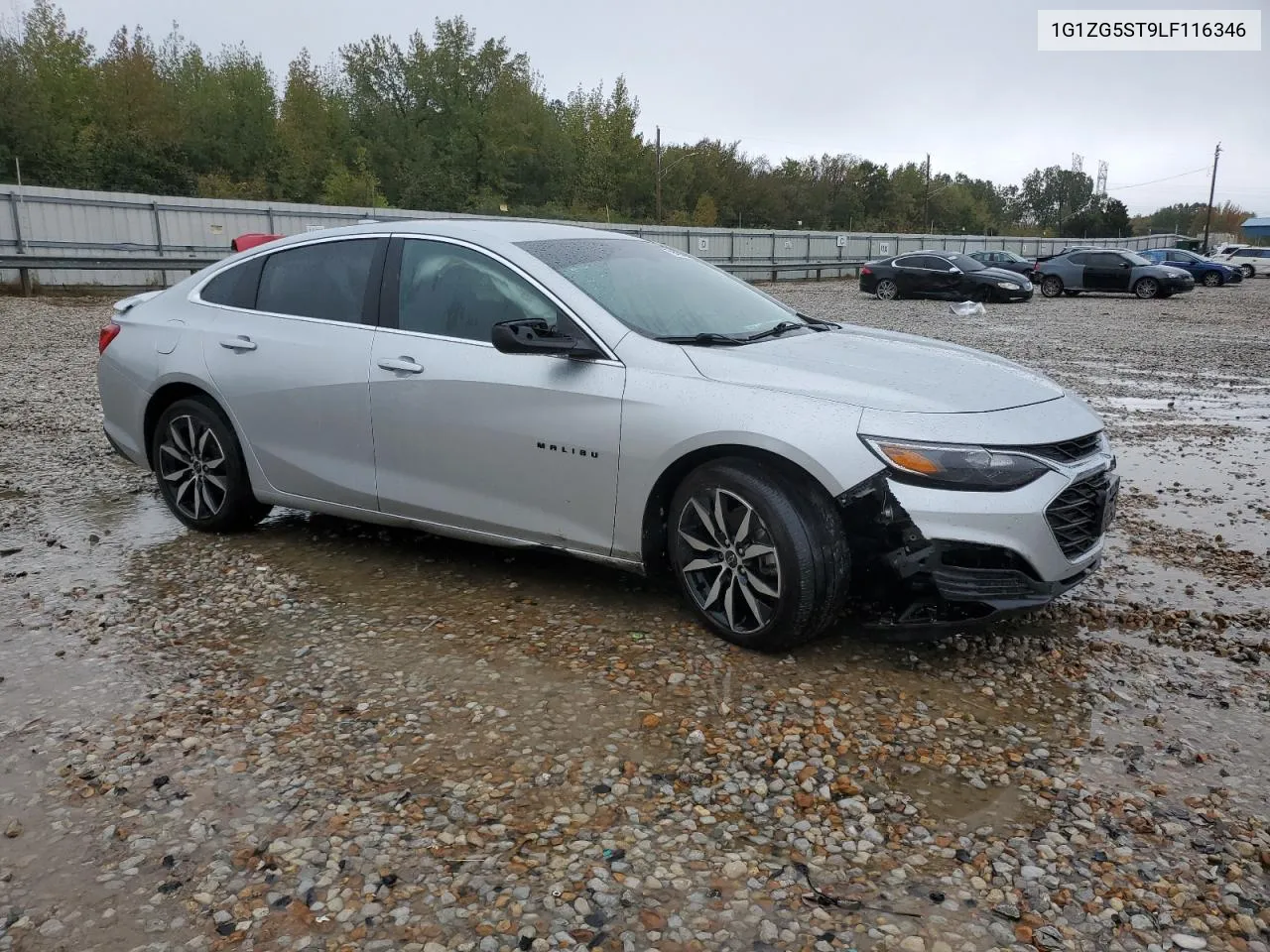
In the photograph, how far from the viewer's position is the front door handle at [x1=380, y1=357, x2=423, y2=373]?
A: 4.58 metres

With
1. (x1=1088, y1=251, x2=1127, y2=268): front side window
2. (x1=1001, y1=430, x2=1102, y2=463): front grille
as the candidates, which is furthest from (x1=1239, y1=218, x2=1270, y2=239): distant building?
(x1=1001, y1=430, x2=1102, y2=463): front grille

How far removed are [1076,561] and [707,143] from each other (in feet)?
260

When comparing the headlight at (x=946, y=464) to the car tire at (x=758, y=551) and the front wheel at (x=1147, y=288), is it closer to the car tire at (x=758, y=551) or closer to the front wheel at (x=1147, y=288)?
the car tire at (x=758, y=551)

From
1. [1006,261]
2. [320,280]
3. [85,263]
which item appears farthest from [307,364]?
[1006,261]

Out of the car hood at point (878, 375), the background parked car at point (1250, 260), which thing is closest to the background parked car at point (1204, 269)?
the background parked car at point (1250, 260)

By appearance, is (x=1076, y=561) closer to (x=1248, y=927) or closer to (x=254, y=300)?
(x=1248, y=927)

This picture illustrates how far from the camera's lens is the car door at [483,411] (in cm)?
419

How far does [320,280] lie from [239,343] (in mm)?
543

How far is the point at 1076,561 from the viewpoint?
3875mm

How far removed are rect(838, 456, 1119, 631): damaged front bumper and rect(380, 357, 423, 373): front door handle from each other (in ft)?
6.62

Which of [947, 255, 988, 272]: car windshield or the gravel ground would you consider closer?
the gravel ground

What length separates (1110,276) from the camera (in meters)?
29.8

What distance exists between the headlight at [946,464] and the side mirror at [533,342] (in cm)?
125

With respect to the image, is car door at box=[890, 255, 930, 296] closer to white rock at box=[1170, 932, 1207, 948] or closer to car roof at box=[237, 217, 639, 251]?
car roof at box=[237, 217, 639, 251]
